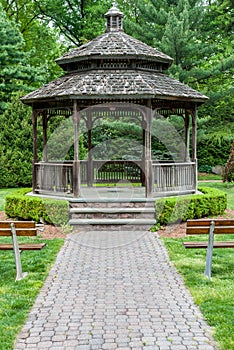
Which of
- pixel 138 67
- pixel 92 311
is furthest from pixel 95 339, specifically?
pixel 138 67

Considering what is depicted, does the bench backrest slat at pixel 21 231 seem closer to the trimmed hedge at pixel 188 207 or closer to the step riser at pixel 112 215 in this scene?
the step riser at pixel 112 215

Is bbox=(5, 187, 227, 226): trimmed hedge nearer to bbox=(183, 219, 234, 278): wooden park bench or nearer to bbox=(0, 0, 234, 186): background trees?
bbox=(183, 219, 234, 278): wooden park bench

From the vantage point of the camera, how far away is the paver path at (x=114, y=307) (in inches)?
224

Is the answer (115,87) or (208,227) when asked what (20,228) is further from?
(115,87)

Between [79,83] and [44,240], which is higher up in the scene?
[79,83]

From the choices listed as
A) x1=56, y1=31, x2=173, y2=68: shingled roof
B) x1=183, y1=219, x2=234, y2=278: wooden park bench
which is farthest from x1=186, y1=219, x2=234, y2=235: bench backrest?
x1=56, y1=31, x2=173, y2=68: shingled roof

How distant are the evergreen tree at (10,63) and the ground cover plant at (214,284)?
20.5 metres

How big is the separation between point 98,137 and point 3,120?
24.4 feet

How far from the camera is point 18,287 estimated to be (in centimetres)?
790

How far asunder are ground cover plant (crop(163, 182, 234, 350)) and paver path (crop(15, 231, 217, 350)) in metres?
0.14

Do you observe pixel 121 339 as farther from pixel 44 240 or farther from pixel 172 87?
pixel 172 87

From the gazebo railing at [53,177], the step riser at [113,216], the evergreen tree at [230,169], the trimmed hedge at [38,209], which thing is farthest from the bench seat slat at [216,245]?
the evergreen tree at [230,169]

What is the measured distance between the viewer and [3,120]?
2667 cm

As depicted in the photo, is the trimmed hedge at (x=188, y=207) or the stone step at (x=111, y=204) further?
the stone step at (x=111, y=204)
